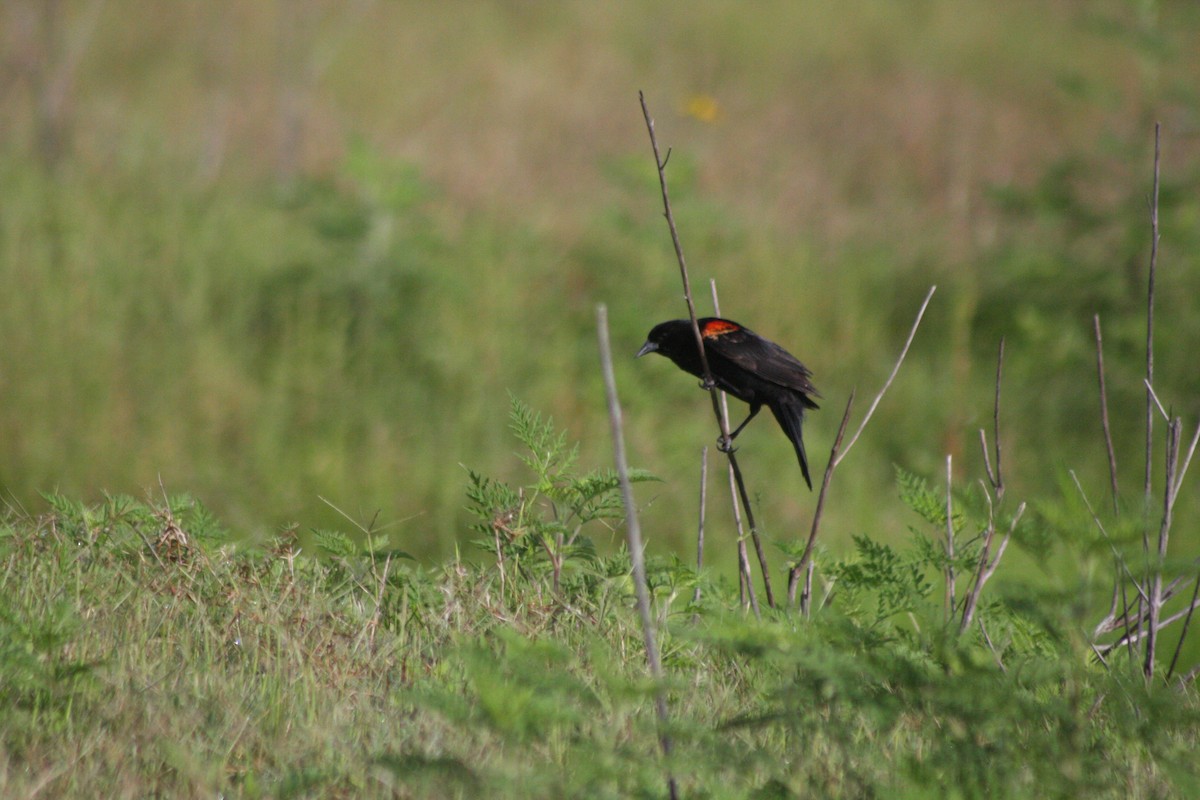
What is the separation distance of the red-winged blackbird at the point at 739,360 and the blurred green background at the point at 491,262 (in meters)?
1.34

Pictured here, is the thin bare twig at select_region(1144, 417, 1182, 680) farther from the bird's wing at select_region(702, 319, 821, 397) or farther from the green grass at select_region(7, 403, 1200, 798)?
the bird's wing at select_region(702, 319, 821, 397)

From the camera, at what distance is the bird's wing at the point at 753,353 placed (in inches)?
143

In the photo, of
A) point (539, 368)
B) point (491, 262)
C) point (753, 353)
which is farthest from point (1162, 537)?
point (491, 262)

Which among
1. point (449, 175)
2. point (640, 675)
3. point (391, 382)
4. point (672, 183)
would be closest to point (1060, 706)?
point (640, 675)

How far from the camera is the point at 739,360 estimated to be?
363cm

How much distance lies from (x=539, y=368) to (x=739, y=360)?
4.19 metres

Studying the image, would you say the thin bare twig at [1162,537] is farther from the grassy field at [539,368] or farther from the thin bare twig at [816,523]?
the thin bare twig at [816,523]

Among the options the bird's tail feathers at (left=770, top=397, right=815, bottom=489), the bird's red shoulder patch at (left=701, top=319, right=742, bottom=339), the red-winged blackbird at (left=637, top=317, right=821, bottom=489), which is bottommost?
the bird's tail feathers at (left=770, top=397, right=815, bottom=489)

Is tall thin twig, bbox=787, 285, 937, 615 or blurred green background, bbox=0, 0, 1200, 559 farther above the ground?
tall thin twig, bbox=787, 285, 937, 615

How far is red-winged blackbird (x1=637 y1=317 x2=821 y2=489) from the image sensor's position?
12.0ft

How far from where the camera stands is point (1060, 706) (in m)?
2.19

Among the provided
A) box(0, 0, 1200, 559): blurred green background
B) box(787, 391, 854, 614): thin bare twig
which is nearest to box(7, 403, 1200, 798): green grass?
box(787, 391, 854, 614): thin bare twig

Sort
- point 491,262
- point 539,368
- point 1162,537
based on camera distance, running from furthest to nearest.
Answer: point 491,262 < point 539,368 < point 1162,537

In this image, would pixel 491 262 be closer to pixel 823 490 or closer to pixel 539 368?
pixel 539 368
